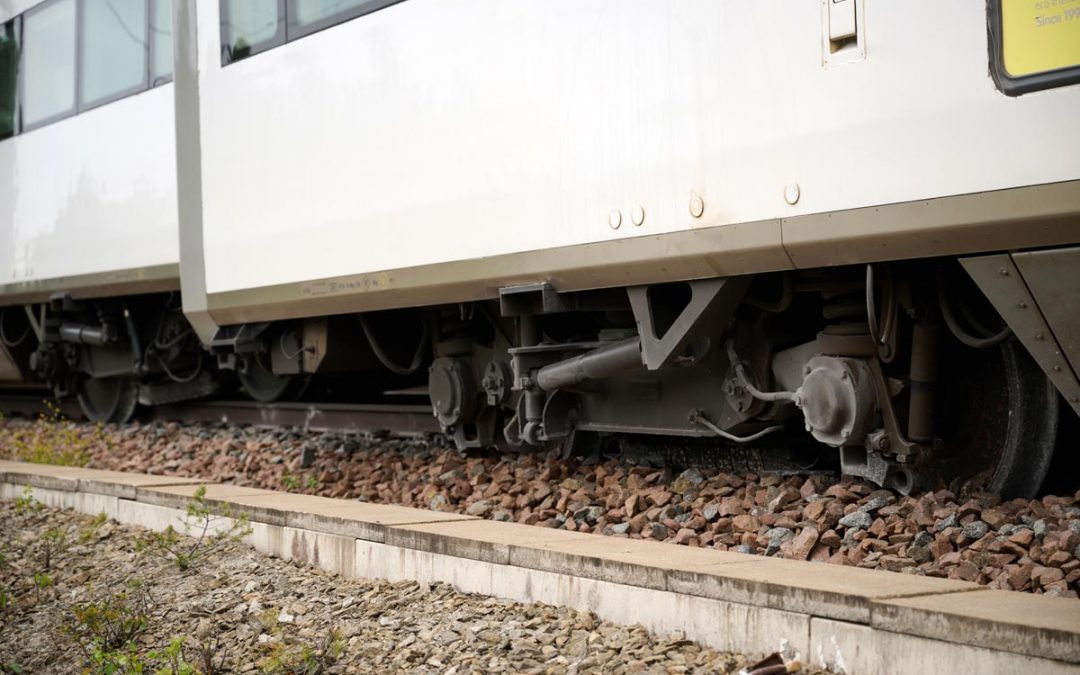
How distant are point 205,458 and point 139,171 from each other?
6.87 feet

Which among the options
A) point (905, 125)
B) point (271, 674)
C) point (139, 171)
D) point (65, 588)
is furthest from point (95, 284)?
point (905, 125)

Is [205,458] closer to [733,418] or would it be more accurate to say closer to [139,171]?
[139,171]

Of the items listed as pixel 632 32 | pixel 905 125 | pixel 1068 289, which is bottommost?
pixel 1068 289

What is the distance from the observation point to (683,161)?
4602 mm

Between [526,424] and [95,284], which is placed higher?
[95,284]

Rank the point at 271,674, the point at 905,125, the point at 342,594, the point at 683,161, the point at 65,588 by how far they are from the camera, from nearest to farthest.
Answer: the point at 271,674, the point at 905,125, the point at 342,594, the point at 683,161, the point at 65,588

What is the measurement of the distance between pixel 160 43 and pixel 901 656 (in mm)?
7251

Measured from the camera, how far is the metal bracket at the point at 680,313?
4.73 m

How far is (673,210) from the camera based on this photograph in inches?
183

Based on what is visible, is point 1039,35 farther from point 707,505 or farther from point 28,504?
point 28,504

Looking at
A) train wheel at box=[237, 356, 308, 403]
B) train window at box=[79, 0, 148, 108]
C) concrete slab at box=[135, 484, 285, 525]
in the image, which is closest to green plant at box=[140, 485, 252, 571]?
concrete slab at box=[135, 484, 285, 525]

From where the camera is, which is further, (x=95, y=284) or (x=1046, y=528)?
(x=95, y=284)

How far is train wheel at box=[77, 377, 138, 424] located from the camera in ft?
35.3

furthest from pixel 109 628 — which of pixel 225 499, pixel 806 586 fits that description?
pixel 806 586
